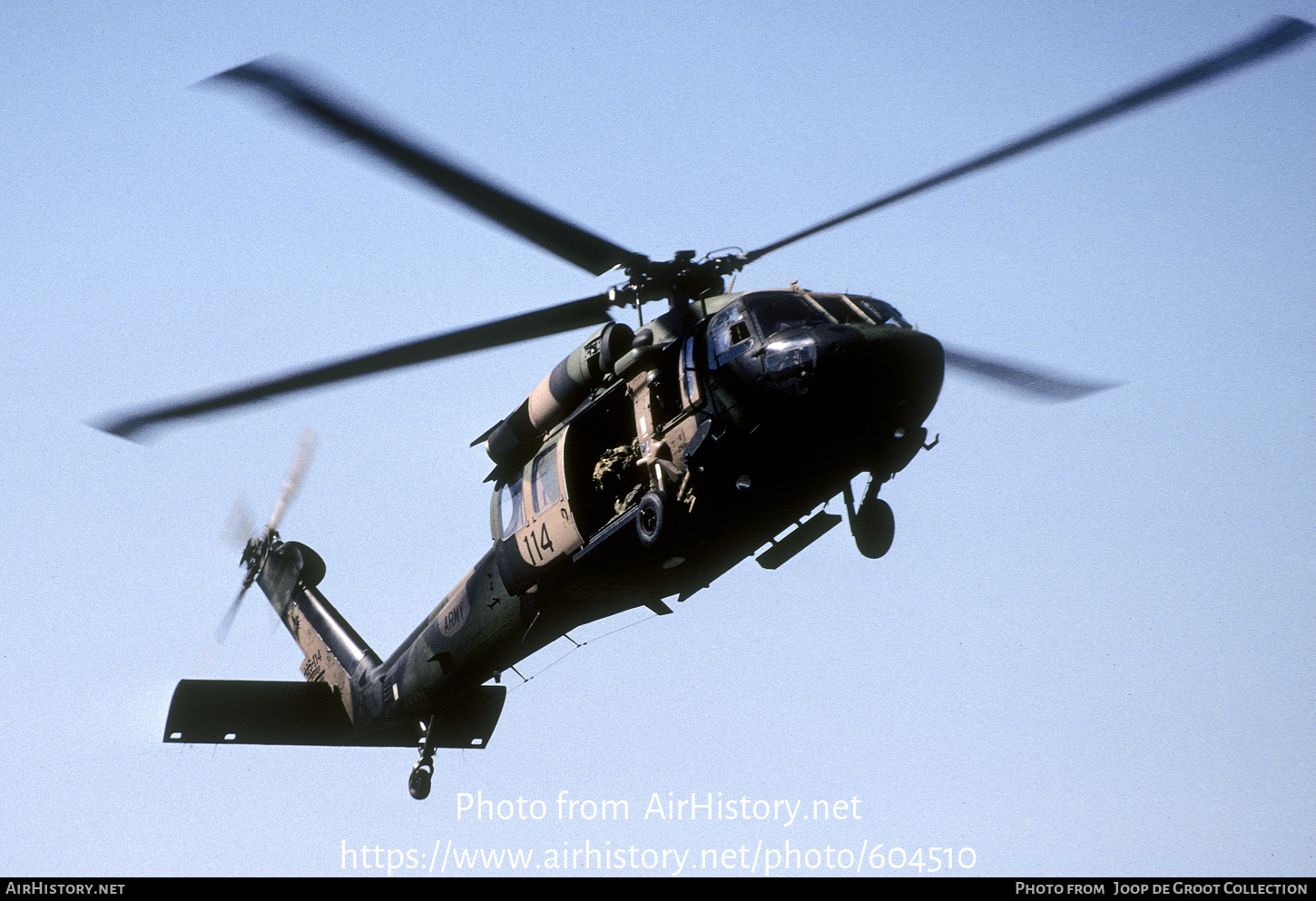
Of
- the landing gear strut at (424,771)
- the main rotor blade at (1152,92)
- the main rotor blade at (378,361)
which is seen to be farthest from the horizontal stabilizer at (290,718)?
the main rotor blade at (1152,92)

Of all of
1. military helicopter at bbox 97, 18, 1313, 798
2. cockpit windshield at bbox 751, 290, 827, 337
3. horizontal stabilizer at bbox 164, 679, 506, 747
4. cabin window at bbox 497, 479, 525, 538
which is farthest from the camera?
horizontal stabilizer at bbox 164, 679, 506, 747

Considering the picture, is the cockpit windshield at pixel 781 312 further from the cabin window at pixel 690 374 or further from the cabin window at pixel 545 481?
the cabin window at pixel 545 481

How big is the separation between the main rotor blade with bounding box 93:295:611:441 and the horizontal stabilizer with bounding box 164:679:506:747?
5840 millimetres

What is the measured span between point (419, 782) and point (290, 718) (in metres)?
2.25

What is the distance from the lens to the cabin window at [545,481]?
12625 millimetres

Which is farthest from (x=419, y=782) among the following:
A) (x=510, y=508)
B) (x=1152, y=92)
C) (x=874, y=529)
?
(x=1152, y=92)

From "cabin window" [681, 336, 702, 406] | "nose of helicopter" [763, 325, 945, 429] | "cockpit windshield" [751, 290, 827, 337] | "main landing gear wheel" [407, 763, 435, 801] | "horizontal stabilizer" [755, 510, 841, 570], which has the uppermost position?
"cockpit windshield" [751, 290, 827, 337]

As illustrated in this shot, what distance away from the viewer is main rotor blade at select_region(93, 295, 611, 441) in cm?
1073

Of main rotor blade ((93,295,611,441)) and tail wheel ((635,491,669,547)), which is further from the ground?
main rotor blade ((93,295,611,441))

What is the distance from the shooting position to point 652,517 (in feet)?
36.5

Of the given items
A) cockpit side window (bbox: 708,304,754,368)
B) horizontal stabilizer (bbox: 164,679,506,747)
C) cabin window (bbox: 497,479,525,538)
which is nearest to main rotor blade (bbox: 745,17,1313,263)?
cockpit side window (bbox: 708,304,754,368)

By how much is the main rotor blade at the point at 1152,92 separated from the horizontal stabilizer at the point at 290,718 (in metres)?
8.95

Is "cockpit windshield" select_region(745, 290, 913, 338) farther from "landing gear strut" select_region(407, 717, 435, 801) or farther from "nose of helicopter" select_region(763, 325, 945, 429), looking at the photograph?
"landing gear strut" select_region(407, 717, 435, 801)
